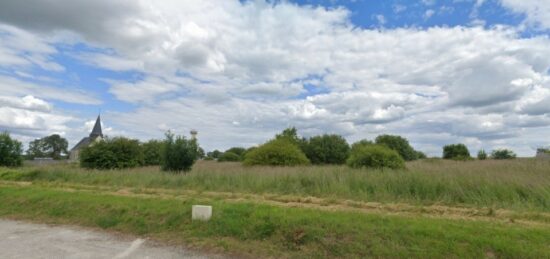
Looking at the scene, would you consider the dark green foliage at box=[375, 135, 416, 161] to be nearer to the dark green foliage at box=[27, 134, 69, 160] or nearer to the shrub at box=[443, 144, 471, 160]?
the shrub at box=[443, 144, 471, 160]

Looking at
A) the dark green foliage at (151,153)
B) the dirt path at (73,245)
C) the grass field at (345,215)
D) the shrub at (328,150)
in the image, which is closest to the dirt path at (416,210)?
the grass field at (345,215)

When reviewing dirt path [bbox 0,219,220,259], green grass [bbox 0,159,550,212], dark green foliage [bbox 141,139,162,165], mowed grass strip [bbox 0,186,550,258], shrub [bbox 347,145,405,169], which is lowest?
dirt path [bbox 0,219,220,259]

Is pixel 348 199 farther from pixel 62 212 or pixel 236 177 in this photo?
pixel 62 212

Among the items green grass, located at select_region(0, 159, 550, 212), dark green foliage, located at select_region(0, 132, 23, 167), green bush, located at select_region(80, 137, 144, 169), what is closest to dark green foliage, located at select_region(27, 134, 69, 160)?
dark green foliage, located at select_region(0, 132, 23, 167)

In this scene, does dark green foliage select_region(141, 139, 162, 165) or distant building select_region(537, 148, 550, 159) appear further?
dark green foliage select_region(141, 139, 162, 165)

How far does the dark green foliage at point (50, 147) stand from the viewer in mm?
104562

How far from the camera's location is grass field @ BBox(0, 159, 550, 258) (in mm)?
6105

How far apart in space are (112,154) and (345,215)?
81.1 feet

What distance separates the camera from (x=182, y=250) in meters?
6.71

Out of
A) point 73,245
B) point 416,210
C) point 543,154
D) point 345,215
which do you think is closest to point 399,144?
point 543,154

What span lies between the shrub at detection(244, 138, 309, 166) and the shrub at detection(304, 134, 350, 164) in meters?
8.74

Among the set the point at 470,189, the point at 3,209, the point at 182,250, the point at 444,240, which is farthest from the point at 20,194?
the point at 470,189

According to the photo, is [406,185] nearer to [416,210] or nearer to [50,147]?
[416,210]

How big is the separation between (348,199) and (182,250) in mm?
5570
